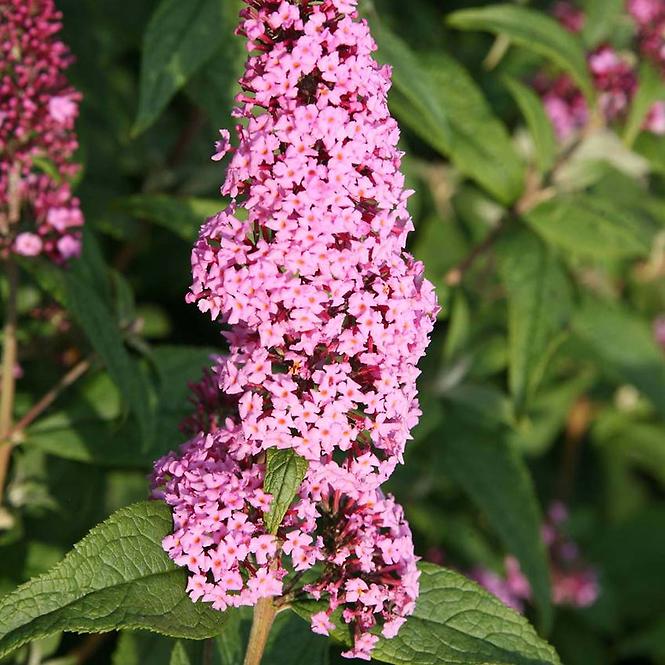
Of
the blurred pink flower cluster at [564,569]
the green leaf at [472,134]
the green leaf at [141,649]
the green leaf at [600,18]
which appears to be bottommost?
the blurred pink flower cluster at [564,569]

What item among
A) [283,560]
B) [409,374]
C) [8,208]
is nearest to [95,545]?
[283,560]

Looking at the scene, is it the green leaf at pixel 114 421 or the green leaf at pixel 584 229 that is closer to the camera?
the green leaf at pixel 114 421

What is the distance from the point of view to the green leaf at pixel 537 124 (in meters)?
4.39

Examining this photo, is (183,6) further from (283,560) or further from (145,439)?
(283,560)

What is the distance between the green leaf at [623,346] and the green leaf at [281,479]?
10.0 ft

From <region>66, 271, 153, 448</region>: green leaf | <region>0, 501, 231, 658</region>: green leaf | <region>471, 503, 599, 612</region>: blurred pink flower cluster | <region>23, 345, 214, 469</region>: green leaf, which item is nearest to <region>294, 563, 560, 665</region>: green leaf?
<region>0, 501, 231, 658</region>: green leaf

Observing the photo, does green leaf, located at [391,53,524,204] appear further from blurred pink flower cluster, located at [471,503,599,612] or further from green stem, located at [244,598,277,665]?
green stem, located at [244,598,277,665]

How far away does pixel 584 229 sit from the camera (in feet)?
14.3

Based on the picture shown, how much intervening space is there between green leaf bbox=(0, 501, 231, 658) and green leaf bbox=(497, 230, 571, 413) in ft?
6.98

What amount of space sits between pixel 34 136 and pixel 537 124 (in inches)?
86.1

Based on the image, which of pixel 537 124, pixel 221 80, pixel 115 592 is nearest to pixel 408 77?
pixel 221 80

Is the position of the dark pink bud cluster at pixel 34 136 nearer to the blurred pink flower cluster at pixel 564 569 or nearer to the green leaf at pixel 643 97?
the green leaf at pixel 643 97

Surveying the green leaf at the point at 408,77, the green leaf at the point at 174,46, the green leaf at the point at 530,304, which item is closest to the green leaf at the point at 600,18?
the green leaf at the point at 530,304

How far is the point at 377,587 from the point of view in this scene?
2.31m
